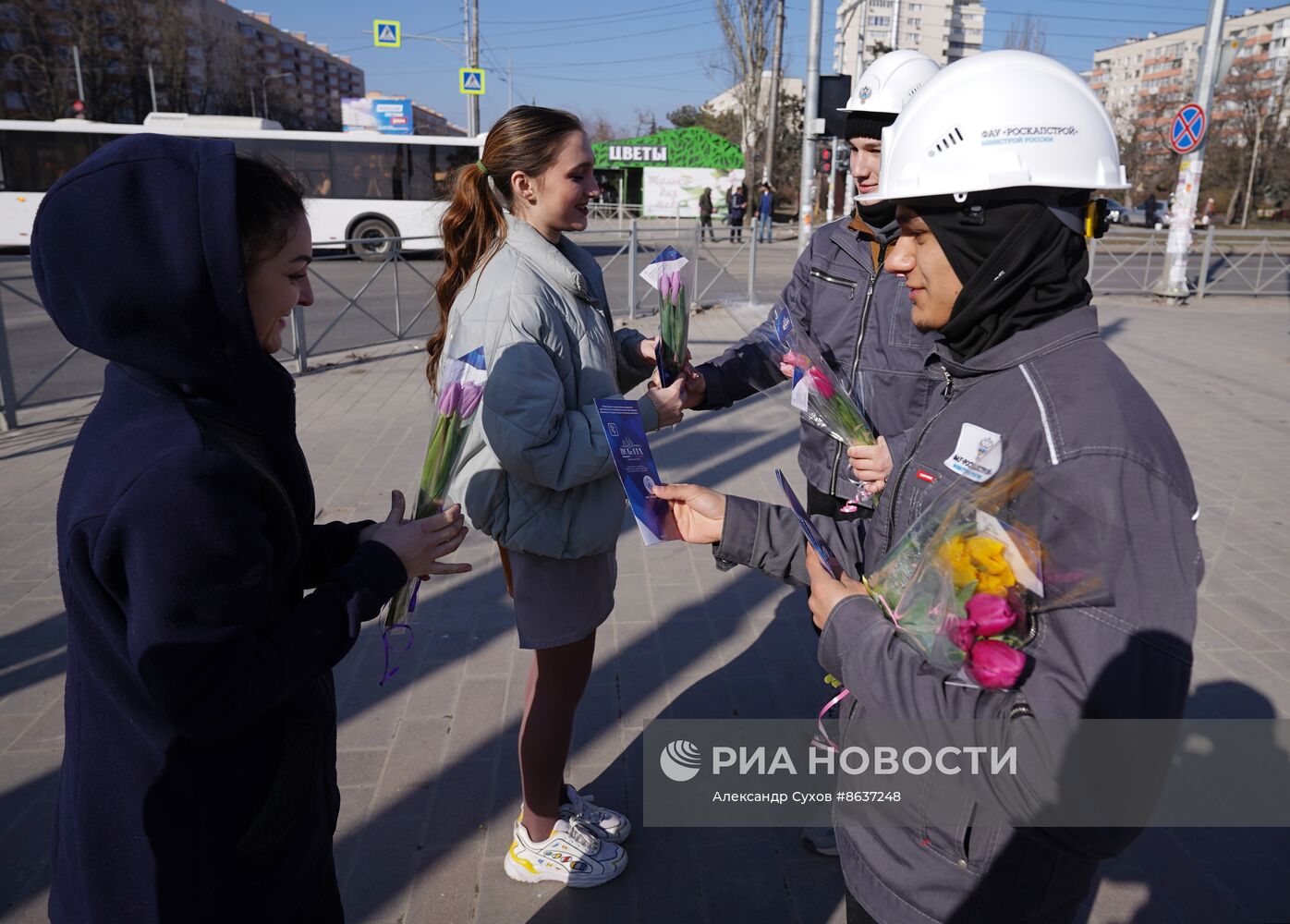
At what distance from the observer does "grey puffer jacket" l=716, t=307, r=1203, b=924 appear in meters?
1.16

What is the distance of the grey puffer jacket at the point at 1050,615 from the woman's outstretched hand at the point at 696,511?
1.29 feet

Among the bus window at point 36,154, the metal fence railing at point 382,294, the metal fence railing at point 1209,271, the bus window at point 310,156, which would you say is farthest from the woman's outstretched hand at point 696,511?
the bus window at point 36,154

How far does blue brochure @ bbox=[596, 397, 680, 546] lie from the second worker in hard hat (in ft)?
2.22

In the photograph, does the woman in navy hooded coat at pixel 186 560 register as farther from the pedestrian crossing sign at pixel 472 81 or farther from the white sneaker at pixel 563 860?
the pedestrian crossing sign at pixel 472 81

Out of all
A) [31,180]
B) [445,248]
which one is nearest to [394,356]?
[445,248]

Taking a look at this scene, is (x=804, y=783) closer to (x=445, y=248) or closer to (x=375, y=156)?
(x=445, y=248)

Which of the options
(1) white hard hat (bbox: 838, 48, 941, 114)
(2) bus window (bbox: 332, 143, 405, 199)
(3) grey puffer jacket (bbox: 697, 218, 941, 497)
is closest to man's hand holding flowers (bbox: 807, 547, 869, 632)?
(3) grey puffer jacket (bbox: 697, 218, 941, 497)

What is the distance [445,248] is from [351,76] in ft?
469

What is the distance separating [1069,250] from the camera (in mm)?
1370

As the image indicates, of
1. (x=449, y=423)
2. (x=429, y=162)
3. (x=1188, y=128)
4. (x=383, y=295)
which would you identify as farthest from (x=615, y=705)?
(x=429, y=162)

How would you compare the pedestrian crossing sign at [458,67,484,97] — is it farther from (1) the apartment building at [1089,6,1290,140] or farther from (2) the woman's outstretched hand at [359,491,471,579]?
(2) the woman's outstretched hand at [359,491,471,579]

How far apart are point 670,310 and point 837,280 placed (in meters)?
0.56

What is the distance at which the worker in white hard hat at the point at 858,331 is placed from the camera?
257cm

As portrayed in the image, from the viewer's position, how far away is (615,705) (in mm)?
3543
